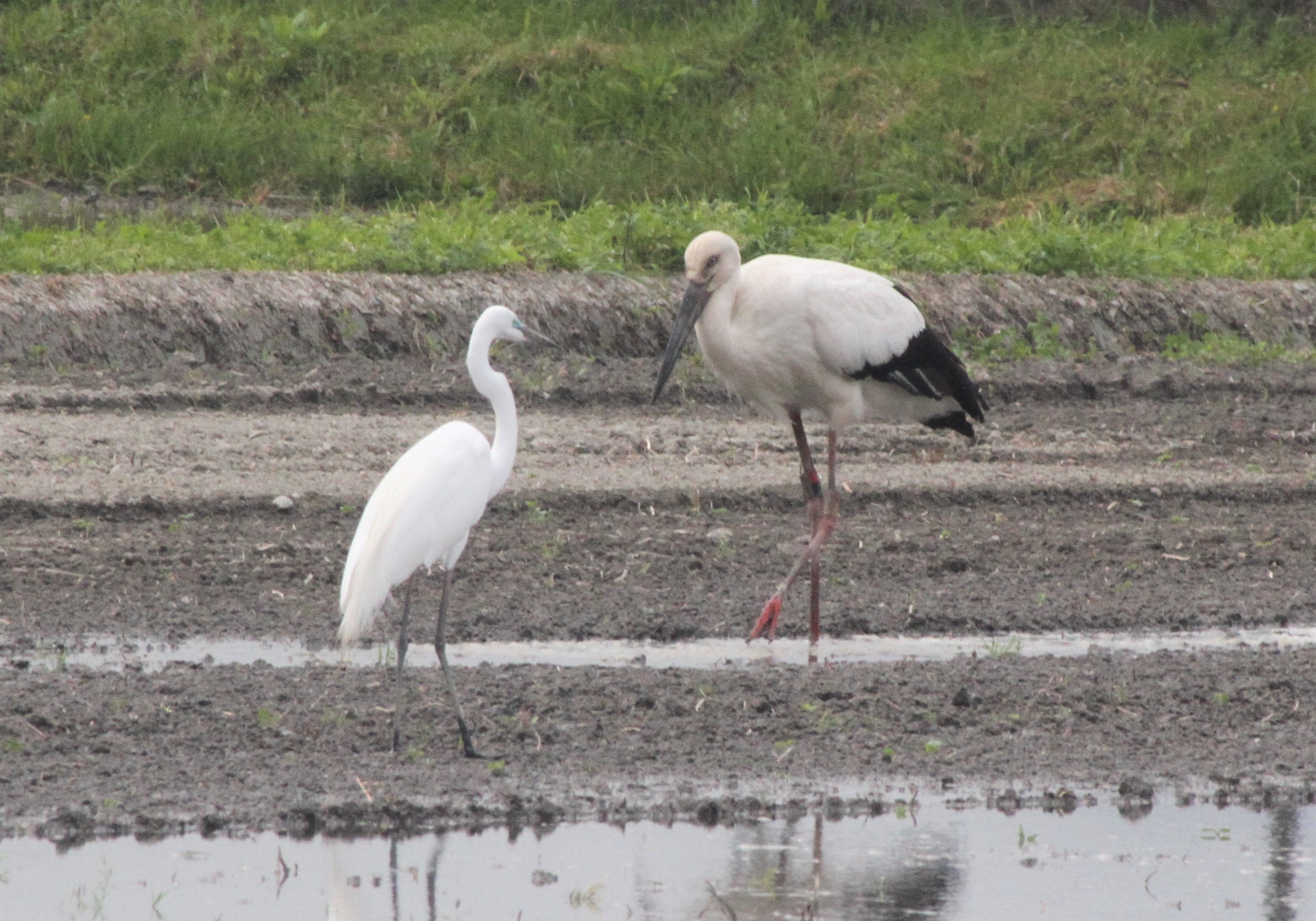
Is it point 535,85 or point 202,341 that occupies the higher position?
point 535,85

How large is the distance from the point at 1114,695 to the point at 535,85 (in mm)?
13547

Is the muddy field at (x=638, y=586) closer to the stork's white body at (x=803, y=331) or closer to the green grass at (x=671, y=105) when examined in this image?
the stork's white body at (x=803, y=331)

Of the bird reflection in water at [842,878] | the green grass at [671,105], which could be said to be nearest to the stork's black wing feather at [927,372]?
the bird reflection in water at [842,878]

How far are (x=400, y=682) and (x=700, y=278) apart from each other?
2.82 m

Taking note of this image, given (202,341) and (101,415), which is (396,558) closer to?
(101,415)

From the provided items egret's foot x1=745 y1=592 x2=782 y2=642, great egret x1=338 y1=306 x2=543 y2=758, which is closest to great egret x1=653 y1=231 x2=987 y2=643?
egret's foot x1=745 y1=592 x2=782 y2=642

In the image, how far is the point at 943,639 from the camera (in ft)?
24.7

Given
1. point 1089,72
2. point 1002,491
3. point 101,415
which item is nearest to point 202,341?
point 101,415

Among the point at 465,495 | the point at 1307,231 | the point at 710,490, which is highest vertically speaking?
the point at 1307,231

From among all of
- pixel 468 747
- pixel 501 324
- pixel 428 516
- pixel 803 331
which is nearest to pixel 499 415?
pixel 501 324

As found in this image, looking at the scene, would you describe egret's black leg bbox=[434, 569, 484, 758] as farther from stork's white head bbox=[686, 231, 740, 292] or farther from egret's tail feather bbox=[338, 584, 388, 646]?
stork's white head bbox=[686, 231, 740, 292]

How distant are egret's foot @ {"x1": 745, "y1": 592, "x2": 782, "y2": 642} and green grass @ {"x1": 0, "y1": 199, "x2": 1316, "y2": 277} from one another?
5888mm

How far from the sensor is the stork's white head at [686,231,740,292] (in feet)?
26.4

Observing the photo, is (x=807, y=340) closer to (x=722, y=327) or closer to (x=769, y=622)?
(x=722, y=327)
